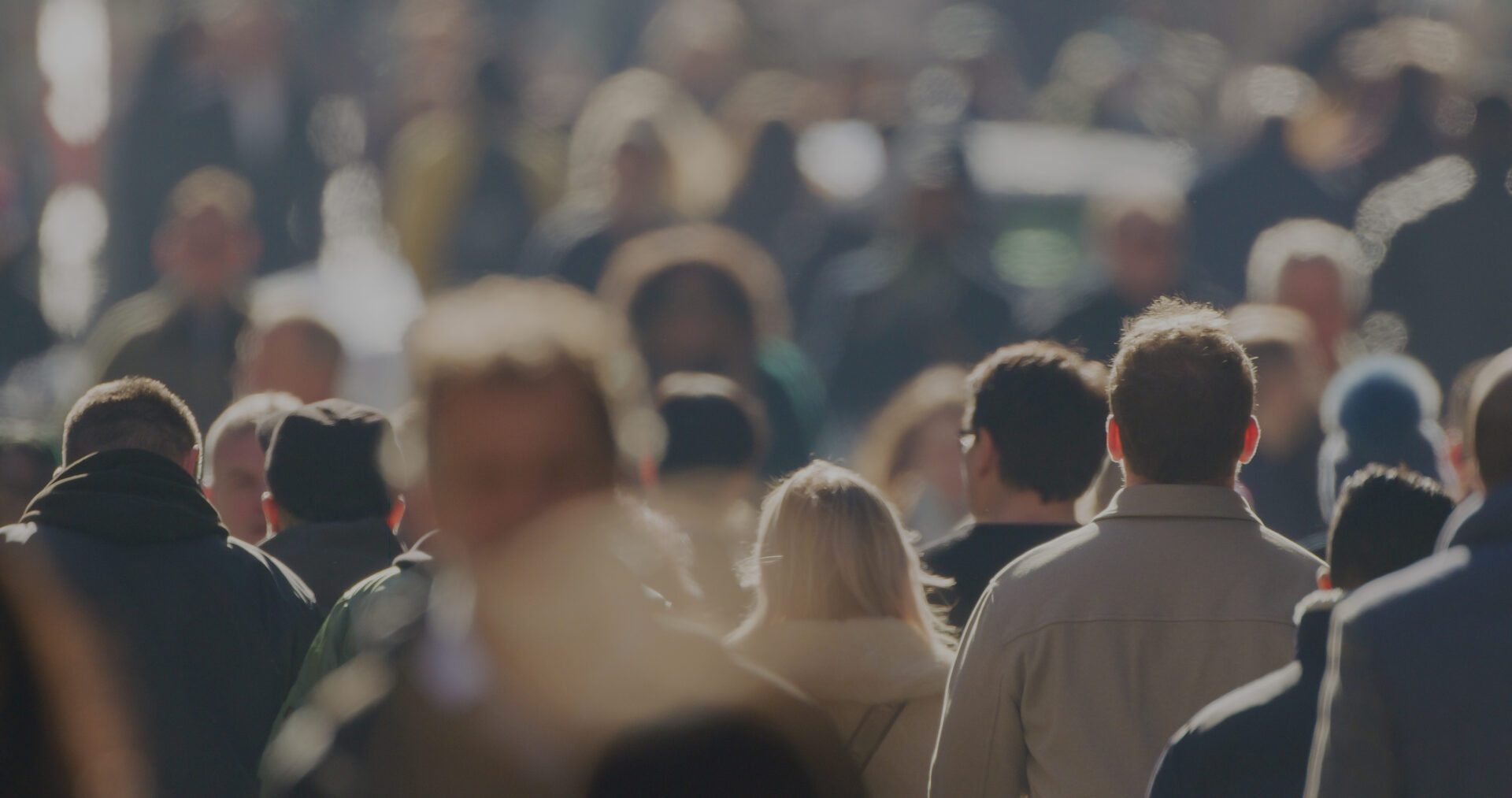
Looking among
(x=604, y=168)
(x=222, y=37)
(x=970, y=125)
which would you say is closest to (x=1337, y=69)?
(x=970, y=125)

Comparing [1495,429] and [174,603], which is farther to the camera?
[174,603]

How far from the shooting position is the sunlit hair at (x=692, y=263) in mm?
8625

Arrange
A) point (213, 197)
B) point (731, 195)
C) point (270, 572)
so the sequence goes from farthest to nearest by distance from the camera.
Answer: point (731, 195)
point (213, 197)
point (270, 572)

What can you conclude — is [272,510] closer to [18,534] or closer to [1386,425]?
[18,534]

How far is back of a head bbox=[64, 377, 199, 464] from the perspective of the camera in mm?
5227

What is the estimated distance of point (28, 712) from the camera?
4531 millimetres

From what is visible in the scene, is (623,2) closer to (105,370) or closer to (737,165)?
(737,165)

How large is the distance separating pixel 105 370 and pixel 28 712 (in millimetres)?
4683

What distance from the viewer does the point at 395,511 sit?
5.86m

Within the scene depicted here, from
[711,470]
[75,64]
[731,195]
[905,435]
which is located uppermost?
[75,64]

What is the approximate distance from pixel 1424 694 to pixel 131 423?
10.3ft

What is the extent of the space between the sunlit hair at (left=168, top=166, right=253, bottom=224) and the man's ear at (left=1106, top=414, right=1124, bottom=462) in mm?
5933

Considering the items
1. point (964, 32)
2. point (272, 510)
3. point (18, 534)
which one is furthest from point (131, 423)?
point (964, 32)

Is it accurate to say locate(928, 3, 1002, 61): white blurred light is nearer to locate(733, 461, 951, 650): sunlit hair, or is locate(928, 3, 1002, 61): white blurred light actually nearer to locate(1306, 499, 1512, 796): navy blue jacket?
locate(733, 461, 951, 650): sunlit hair
